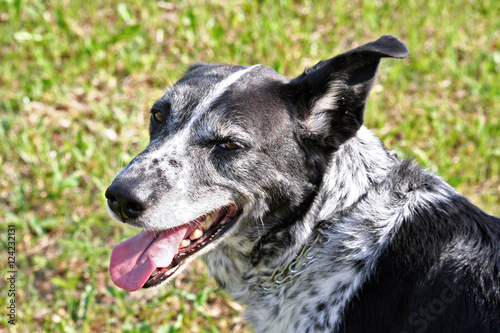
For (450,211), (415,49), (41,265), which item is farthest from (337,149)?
(415,49)

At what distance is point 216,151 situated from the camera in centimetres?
279

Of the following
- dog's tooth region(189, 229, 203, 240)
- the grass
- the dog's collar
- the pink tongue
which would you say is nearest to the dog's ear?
the dog's collar

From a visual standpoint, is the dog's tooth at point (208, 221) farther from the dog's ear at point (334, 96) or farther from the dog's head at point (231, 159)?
the dog's ear at point (334, 96)

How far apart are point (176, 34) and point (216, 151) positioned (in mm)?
3900

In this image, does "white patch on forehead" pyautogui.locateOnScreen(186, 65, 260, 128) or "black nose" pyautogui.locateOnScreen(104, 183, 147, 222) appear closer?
"black nose" pyautogui.locateOnScreen(104, 183, 147, 222)

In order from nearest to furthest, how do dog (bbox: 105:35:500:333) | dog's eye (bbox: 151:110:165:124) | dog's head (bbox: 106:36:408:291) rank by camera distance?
dog (bbox: 105:35:500:333) → dog's head (bbox: 106:36:408:291) → dog's eye (bbox: 151:110:165:124)

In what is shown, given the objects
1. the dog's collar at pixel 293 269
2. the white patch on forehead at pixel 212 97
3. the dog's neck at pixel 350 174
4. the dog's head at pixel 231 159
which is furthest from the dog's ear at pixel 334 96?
the dog's collar at pixel 293 269

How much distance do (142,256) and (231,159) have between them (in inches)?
29.5

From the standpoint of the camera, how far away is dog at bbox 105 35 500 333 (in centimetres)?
254

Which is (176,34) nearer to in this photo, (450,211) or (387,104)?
(387,104)

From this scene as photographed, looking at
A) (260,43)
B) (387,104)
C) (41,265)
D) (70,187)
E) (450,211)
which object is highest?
(450,211)

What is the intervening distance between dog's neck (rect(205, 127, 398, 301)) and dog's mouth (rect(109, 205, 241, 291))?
0.18m

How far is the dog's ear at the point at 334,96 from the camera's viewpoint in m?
2.63

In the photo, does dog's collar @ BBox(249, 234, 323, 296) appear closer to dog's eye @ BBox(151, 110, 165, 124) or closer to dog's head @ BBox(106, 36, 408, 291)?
dog's head @ BBox(106, 36, 408, 291)
